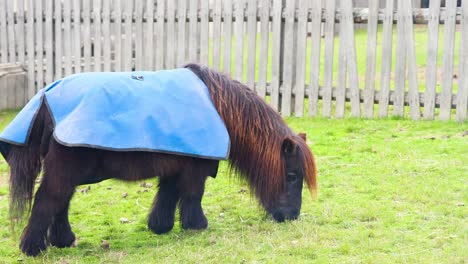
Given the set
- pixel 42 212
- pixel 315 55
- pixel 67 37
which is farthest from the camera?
pixel 67 37

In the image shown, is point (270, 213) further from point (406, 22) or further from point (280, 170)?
point (406, 22)

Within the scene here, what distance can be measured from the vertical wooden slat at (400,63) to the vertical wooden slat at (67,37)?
5.05m

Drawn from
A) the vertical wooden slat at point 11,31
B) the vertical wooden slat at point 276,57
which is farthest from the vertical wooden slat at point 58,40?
the vertical wooden slat at point 276,57

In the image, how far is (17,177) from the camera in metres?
5.60

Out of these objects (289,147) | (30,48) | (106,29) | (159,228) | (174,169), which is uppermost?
(106,29)

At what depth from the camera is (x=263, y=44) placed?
34.1 feet

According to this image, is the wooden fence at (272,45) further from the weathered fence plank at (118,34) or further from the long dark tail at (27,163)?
the long dark tail at (27,163)

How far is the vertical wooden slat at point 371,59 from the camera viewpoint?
963 cm

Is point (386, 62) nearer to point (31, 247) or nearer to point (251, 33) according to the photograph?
point (251, 33)

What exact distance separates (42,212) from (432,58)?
554 cm

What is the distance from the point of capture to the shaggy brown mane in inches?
237

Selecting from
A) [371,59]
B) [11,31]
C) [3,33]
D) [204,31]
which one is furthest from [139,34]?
[371,59]

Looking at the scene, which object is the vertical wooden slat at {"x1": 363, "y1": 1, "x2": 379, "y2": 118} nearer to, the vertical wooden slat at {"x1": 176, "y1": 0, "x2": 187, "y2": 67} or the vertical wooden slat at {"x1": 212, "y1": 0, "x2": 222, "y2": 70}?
the vertical wooden slat at {"x1": 212, "y1": 0, "x2": 222, "y2": 70}

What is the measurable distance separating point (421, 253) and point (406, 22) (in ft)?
15.6
